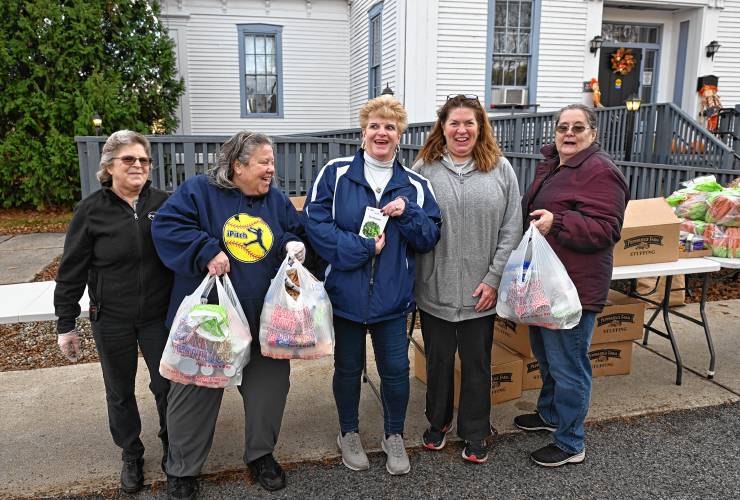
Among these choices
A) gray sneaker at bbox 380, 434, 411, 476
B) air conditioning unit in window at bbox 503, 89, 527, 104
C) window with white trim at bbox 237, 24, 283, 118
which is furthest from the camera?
window with white trim at bbox 237, 24, 283, 118

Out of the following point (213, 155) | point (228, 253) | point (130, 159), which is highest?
point (130, 159)

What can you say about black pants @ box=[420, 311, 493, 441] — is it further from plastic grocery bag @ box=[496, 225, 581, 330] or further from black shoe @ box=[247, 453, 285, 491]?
black shoe @ box=[247, 453, 285, 491]

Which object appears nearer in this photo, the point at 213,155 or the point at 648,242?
the point at 648,242

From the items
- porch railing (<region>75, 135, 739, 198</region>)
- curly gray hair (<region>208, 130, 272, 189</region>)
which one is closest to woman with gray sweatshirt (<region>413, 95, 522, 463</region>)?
curly gray hair (<region>208, 130, 272, 189</region>)

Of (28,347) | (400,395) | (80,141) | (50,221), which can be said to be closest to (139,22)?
(50,221)

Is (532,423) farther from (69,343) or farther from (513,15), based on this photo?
(513,15)

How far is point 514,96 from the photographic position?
995 centimetres

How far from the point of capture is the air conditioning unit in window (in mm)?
9930

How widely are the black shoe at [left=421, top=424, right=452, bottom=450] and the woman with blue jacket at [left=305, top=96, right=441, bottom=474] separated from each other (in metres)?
0.52

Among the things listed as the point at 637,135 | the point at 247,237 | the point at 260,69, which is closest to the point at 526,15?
the point at 637,135

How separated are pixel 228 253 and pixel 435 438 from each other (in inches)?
58.3

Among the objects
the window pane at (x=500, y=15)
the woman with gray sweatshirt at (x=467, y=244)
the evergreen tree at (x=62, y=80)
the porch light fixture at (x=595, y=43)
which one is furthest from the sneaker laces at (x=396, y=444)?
the porch light fixture at (x=595, y=43)

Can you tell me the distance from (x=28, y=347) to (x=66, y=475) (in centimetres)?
215

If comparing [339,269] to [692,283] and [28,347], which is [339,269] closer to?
[28,347]
